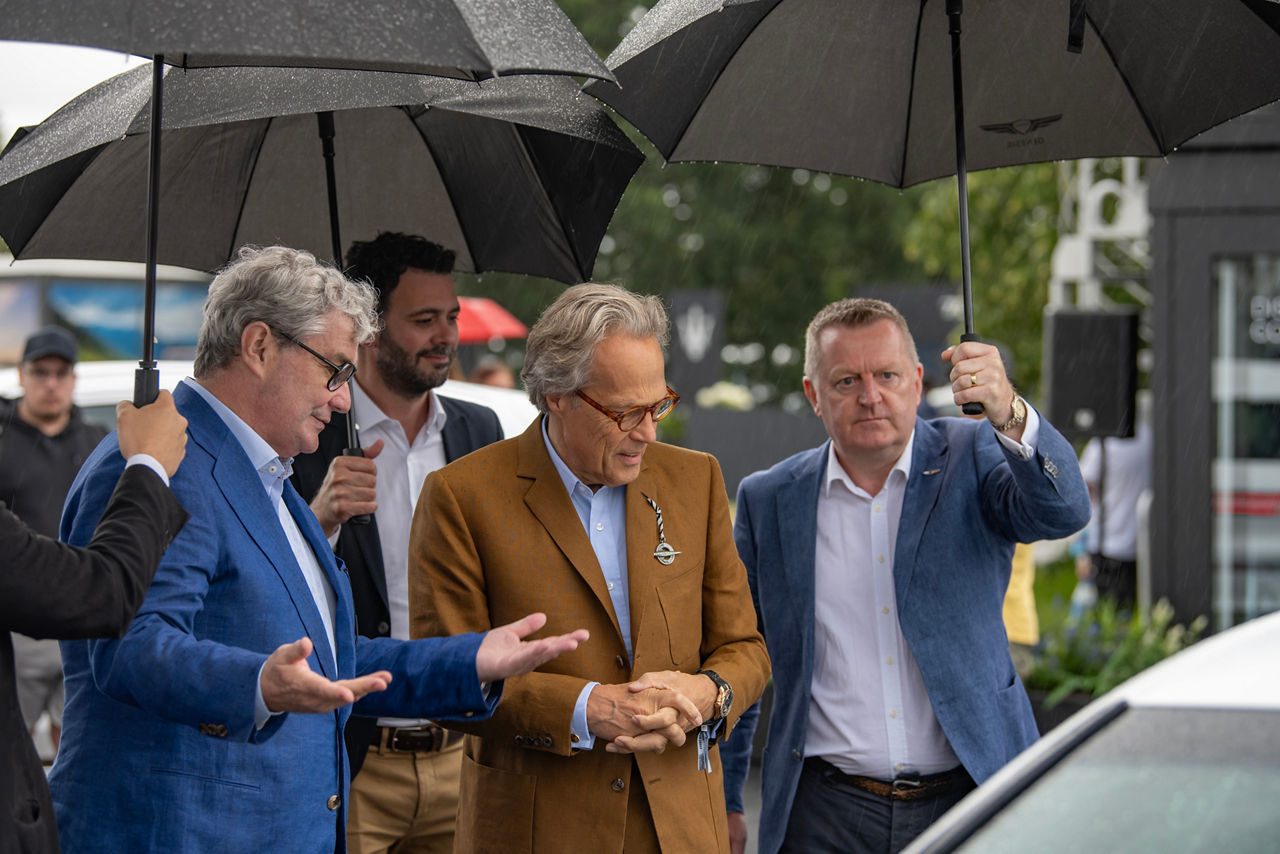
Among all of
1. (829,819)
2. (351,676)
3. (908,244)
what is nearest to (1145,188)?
(908,244)

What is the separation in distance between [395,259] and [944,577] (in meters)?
1.79

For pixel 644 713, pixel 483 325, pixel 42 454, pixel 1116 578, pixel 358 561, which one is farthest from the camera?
pixel 483 325

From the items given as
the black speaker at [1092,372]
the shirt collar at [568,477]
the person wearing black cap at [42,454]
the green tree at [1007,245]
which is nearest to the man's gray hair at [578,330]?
the shirt collar at [568,477]

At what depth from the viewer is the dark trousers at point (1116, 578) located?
1240cm

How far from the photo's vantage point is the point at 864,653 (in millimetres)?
3551

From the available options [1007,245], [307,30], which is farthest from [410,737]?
[1007,245]

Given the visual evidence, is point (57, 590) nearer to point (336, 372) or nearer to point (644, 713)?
point (336, 372)

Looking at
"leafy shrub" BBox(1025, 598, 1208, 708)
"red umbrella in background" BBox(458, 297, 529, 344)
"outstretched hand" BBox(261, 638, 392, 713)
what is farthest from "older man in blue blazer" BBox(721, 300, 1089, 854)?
"red umbrella in background" BBox(458, 297, 529, 344)

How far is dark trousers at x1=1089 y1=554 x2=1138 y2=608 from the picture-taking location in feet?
40.7

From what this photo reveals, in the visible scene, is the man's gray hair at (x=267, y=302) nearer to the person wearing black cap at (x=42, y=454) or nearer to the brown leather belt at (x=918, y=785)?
the brown leather belt at (x=918, y=785)

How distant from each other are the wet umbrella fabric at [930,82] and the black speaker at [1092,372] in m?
6.47

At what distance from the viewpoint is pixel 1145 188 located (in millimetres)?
11469

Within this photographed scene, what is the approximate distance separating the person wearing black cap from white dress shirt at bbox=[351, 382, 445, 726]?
12.3 ft

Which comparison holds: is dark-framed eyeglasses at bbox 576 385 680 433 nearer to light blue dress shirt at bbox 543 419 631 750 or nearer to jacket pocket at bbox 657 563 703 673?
light blue dress shirt at bbox 543 419 631 750
